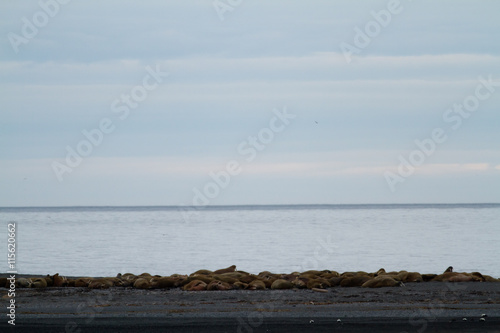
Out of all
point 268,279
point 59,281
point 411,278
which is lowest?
point 411,278

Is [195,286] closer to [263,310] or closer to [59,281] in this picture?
[59,281]

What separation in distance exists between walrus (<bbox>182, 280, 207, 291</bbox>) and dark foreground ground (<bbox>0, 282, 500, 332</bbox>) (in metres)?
0.49

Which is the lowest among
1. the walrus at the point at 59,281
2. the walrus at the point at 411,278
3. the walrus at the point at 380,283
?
the walrus at the point at 380,283

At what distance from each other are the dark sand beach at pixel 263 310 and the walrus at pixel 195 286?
1.37 feet

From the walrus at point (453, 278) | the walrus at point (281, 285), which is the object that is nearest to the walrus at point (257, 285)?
the walrus at point (281, 285)

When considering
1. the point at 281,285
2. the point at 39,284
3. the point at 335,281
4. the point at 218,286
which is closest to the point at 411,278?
the point at 335,281

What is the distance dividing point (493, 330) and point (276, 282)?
22.7ft

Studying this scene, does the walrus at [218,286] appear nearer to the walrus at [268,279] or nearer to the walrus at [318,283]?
the walrus at [268,279]

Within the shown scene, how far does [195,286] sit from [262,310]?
14.4ft

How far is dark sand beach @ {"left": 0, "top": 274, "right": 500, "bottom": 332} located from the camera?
36.6 feet

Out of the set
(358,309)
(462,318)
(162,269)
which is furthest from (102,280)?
(162,269)

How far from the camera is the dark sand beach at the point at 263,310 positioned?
1116 centimetres

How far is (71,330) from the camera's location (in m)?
11.0

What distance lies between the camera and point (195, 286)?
662 inches
